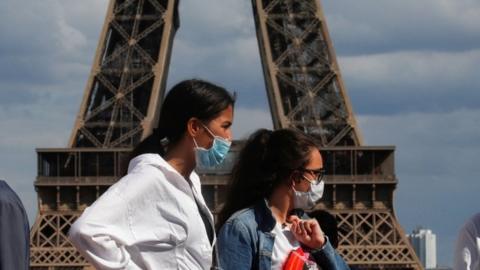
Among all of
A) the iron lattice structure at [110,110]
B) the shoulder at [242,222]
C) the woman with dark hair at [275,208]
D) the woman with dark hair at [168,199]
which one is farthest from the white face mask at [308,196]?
the iron lattice structure at [110,110]

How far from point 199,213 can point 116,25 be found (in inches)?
1909

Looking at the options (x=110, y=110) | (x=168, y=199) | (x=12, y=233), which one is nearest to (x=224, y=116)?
(x=168, y=199)

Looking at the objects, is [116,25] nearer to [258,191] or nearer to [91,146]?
[91,146]

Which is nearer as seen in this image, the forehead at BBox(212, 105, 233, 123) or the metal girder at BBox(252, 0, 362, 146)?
the forehead at BBox(212, 105, 233, 123)

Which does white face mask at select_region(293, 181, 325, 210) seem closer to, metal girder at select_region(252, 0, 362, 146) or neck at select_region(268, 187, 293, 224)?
neck at select_region(268, 187, 293, 224)

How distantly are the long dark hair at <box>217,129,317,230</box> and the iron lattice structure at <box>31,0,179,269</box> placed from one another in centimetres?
4371

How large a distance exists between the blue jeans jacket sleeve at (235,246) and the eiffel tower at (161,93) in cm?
4397

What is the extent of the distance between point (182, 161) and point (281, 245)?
841 millimetres

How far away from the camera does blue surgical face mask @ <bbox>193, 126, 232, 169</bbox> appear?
23.7ft

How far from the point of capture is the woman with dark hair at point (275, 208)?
775cm

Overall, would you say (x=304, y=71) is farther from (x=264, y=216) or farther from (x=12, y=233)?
(x=12, y=233)

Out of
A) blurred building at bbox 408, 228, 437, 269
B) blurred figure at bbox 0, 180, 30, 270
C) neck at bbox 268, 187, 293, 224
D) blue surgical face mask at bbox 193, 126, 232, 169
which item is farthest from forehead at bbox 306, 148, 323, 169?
blurred building at bbox 408, 228, 437, 269

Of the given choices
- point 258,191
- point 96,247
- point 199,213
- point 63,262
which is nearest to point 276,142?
point 258,191

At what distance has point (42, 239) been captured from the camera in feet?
167
